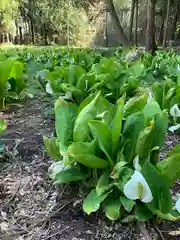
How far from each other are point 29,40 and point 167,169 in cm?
2789

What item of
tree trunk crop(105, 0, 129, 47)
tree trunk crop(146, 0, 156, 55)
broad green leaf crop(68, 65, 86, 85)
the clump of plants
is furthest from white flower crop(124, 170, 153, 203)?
tree trunk crop(105, 0, 129, 47)

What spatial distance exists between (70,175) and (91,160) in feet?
0.41

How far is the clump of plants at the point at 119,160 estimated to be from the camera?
102 centimetres

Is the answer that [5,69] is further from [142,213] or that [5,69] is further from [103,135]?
[142,213]

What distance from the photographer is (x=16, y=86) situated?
8.58 feet

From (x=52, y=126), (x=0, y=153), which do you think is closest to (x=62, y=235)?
(x=0, y=153)

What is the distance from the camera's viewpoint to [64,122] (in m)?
1.30

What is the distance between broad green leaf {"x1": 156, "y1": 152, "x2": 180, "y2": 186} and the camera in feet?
3.36

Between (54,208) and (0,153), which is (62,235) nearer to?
(54,208)

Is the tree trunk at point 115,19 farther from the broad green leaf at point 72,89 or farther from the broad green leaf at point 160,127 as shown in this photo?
the broad green leaf at point 160,127

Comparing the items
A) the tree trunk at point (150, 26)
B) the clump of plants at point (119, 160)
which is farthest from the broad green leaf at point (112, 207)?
the tree trunk at point (150, 26)

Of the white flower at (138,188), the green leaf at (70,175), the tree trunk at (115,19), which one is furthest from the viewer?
the tree trunk at (115,19)

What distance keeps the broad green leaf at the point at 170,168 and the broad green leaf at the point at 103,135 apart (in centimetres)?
18

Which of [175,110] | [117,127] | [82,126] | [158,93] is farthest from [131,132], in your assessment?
[158,93]
